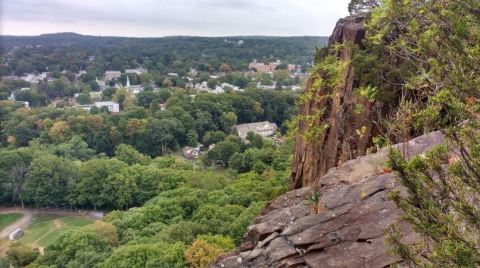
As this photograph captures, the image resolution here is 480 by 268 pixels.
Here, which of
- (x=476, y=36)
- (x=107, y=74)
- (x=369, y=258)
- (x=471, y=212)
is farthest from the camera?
(x=107, y=74)

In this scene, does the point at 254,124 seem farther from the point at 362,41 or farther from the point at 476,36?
the point at 476,36

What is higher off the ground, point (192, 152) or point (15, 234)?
point (192, 152)

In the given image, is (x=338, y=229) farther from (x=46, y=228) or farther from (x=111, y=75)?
(x=111, y=75)

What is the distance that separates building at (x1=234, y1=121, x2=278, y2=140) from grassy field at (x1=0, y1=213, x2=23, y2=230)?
70.3ft

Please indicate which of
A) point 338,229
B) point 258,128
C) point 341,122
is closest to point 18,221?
point 341,122

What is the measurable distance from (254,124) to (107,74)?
43.6m

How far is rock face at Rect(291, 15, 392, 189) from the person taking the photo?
33.5ft

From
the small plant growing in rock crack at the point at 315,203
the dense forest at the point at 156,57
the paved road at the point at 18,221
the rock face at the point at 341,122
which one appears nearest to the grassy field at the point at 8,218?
the paved road at the point at 18,221

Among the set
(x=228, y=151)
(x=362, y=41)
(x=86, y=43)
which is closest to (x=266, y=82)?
(x=228, y=151)

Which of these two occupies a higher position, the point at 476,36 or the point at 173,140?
the point at 476,36

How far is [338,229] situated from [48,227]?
24035 millimetres

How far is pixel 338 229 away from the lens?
6.21 m

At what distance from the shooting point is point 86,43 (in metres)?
148

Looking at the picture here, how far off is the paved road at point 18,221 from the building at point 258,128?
2076 cm
